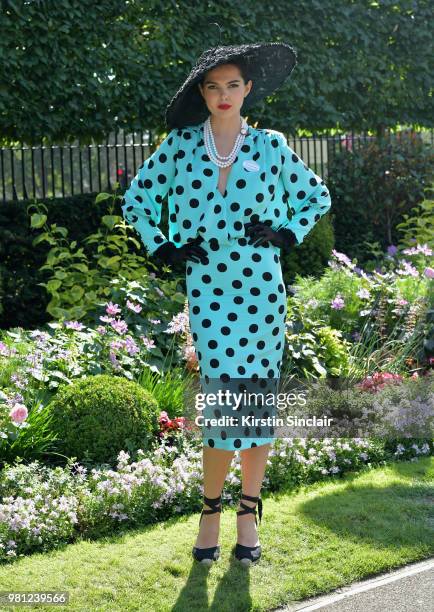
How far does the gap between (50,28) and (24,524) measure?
5109 mm

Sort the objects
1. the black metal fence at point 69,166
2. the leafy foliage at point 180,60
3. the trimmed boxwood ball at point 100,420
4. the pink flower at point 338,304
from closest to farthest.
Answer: the trimmed boxwood ball at point 100,420 < the pink flower at point 338,304 < the leafy foliage at point 180,60 < the black metal fence at point 69,166

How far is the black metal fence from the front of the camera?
327 inches

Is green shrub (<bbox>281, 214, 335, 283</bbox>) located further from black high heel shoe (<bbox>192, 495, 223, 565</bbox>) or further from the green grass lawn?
black high heel shoe (<bbox>192, 495, 223, 565</bbox>)

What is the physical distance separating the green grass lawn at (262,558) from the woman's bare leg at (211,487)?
9 cm

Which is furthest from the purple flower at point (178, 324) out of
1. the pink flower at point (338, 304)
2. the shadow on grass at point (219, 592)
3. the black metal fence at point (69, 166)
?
the black metal fence at point (69, 166)

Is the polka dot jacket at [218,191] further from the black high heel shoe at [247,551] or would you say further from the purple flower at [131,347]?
the purple flower at [131,347]

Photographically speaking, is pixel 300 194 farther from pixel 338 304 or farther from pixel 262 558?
pixel 338 304

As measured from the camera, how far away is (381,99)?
35.5ft

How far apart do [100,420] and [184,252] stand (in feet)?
4.33

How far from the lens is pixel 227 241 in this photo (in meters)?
3.76

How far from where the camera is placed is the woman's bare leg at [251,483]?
3.85 metres

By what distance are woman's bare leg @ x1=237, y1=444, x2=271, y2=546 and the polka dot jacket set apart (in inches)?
33.3

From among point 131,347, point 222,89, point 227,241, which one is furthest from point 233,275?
point 131,347

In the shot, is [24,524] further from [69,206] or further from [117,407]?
[69,206]
